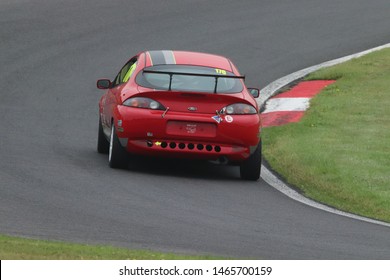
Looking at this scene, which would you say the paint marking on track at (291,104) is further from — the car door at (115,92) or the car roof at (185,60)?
the car door at (115,92)

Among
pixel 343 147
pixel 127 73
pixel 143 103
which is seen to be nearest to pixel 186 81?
pixel 143 103

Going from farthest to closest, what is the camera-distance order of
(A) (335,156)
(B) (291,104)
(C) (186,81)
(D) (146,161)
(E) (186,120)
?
1. (B) (291,104)
2. (D) (146,161)
3. (A) (335,156)
4. (C) (186,81)
5. (E) (186,120)

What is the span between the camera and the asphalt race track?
1120 cm

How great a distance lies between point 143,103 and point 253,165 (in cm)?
142

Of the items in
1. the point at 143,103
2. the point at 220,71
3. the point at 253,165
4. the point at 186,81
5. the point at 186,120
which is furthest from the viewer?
the point at 220,71

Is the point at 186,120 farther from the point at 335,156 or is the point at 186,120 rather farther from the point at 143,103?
the point at 335,156

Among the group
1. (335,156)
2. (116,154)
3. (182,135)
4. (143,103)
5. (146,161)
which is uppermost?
(143,103)

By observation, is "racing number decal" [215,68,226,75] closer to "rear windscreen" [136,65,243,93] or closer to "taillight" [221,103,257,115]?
"rear windscreen" [136,65,243,93]

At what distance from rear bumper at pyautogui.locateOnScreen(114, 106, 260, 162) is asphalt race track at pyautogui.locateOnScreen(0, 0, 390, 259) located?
33 centimetres

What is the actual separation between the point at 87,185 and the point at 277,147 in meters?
3.73

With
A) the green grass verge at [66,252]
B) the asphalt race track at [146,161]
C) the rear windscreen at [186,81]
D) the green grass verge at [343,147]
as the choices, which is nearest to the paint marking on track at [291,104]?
the green grass verge at [343,147]

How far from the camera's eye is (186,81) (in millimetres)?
15094
